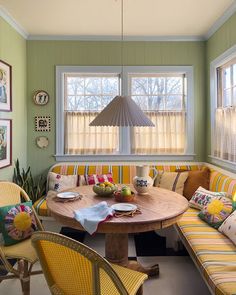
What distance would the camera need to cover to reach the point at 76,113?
12.8ft

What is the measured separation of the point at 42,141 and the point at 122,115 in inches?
78.8

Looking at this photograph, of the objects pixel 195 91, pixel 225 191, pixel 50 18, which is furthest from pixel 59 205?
pixel 195 91

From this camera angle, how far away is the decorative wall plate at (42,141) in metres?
3.86

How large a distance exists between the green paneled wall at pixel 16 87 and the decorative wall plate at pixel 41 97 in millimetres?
159

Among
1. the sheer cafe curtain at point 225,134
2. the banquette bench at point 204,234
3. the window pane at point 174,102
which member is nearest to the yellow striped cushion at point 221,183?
the banquette bench at point 204,234

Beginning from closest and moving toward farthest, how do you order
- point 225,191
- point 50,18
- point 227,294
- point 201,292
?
point 227,294 < point 201,292 < point 225,191 < point 50,18

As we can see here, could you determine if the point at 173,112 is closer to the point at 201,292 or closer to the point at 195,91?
the point at 195,91

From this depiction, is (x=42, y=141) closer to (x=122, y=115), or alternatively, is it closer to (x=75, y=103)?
(x=75, y=103)

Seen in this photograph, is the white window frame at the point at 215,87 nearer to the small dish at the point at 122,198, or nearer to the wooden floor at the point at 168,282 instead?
the wooden floor at the point at 168,282

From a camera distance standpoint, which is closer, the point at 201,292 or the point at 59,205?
the point at 59,205

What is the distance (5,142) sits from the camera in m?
3.18

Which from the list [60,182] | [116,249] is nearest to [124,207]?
[116,249]

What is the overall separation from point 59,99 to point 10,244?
7.29ft

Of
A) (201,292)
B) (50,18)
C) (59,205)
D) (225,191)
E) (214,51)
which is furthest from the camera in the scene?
(214,51)
